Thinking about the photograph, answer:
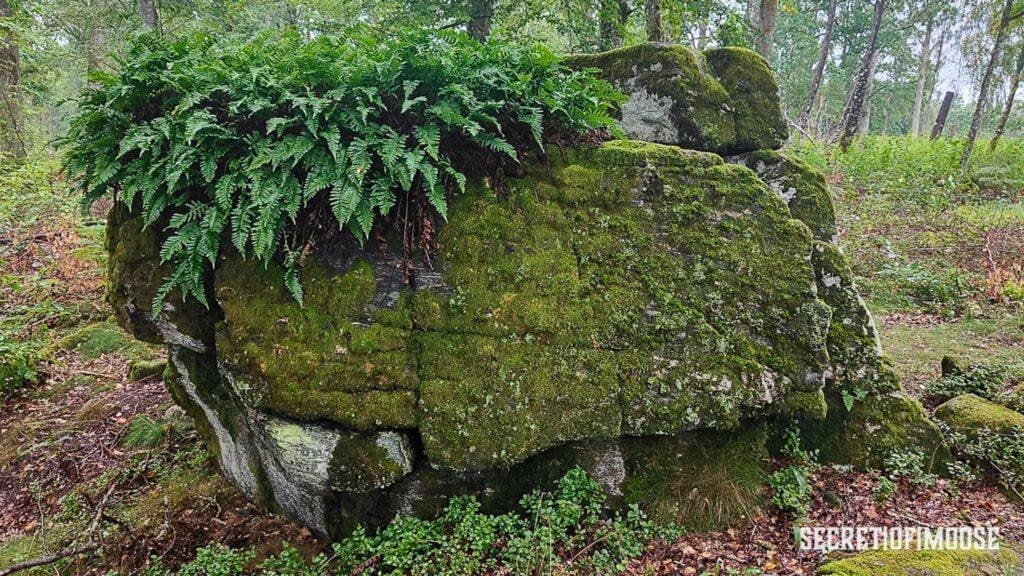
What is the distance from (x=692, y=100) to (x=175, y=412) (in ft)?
25.7

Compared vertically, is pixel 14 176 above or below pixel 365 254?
above

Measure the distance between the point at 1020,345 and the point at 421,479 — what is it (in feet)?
29.2

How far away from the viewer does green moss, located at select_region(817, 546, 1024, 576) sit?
3.05 metres

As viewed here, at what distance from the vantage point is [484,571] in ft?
12.5

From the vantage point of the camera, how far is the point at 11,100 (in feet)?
41.3

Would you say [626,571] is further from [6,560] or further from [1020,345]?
[1020,345]

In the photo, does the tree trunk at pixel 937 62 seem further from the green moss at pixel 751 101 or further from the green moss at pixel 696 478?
the green moss at pixel 696 478

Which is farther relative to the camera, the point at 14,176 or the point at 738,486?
the point at 14,176

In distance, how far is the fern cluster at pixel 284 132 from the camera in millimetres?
3896

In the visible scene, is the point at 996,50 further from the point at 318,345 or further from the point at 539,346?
the point at 318,345

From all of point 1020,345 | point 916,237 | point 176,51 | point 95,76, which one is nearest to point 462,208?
point 176,51

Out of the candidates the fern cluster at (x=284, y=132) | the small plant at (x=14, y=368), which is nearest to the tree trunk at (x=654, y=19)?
the fern cluster at (x=284, y=132)

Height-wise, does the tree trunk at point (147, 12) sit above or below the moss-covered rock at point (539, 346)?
above

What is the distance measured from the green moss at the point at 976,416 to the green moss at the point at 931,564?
206cm
